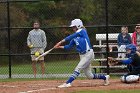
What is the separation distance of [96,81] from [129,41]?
2230 millimetres

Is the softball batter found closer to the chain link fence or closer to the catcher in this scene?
the catcher

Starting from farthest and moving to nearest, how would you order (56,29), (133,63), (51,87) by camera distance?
(56,29)
(133,63)
(51,87)

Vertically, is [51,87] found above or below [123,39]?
below

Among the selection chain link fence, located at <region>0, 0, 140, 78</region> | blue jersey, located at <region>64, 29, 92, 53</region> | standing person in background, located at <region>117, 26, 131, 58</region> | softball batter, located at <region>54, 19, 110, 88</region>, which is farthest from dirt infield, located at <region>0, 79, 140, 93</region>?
chain link fence, located at <region>0, 0, 140, 78</region>

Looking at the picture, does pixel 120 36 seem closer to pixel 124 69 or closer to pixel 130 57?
pixel 124 69

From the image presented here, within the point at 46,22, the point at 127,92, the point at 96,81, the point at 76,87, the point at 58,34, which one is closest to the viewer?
the point at 127,92

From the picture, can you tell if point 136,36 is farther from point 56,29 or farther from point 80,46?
point 56,29

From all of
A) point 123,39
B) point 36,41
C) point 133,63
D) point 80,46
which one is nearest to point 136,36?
point 123,39

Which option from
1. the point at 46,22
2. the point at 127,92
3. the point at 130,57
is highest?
the point at 46,22

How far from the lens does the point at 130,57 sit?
1459 centimetres

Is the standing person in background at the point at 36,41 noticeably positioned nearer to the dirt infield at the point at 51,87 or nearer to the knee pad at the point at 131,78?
the dirt infield at the point at 51,87

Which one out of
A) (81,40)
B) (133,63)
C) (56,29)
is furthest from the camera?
(56,29)

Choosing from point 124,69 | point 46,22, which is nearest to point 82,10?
point 46,22

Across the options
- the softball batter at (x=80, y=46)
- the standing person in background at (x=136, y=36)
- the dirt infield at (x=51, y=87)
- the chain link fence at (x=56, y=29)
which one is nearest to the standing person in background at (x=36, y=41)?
the chain link fence at (x=56, y=29)
